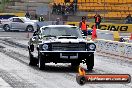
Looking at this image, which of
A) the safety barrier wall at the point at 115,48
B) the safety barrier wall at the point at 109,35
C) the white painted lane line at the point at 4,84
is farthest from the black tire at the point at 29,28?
the white painted lane line at the point at 4,84

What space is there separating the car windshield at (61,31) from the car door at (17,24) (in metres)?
33.6

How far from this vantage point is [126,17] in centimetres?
6091

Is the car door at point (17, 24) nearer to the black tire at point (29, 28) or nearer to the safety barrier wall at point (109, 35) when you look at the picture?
the black tire at point (29, 28)

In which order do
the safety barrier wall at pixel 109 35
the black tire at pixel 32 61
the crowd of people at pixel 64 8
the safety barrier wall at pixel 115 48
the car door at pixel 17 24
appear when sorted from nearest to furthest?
1. the black tire at pixel 32 61
2. the safety barrier wall at pixel 115 48
3. the safety barrier wall at pixel 109 35
4. the car door at pixel 17 24
5. the crowd of people at pixel 64 8

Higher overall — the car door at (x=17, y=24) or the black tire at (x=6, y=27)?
the car door at (x=17, y=24)

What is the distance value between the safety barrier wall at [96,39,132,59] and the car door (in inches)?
893

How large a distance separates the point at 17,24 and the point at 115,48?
26.2 meters

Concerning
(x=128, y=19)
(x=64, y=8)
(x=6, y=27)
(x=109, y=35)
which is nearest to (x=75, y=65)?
(x=109, y=35)

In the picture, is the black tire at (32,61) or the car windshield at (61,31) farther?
the black tire at (32,61)

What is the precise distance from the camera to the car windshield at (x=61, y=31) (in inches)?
719

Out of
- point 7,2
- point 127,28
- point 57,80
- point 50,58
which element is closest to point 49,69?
point 50,58

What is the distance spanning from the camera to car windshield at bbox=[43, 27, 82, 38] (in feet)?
59.9

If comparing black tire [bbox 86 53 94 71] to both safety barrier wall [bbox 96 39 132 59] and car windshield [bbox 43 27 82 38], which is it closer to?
car windshield [bbox 43 27 82 38]

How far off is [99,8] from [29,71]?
47.4 meters
